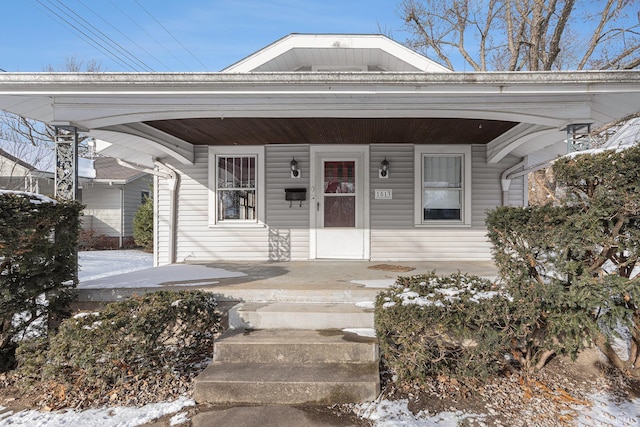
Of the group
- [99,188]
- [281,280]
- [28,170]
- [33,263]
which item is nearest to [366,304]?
[281,280]

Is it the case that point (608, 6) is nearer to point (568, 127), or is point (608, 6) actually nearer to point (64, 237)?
point (568, 127)

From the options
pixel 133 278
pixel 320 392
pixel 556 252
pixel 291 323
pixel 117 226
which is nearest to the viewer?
pixel 320 392

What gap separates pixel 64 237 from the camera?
3230 mm

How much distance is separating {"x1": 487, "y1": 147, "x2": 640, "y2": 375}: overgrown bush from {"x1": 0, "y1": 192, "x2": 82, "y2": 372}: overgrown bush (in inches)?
150

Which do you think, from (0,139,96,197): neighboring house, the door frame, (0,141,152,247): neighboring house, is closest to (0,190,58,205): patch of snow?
the door frame

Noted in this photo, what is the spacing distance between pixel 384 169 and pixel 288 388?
14.0ft

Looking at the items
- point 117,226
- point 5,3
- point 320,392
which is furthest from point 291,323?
point 5,3

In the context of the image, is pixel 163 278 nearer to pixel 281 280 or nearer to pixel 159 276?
pixel 159 276

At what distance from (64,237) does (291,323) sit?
7.19ft

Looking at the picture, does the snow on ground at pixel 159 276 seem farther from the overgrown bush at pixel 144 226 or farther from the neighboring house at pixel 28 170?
the neighboring house at pixel 28 170

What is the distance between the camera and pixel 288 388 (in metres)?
2.47

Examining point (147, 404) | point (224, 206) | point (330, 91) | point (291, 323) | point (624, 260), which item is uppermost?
point (330, 91)

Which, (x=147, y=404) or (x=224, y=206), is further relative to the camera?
(x=224, y=206)

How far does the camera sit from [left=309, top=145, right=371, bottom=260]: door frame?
6.11 meters
